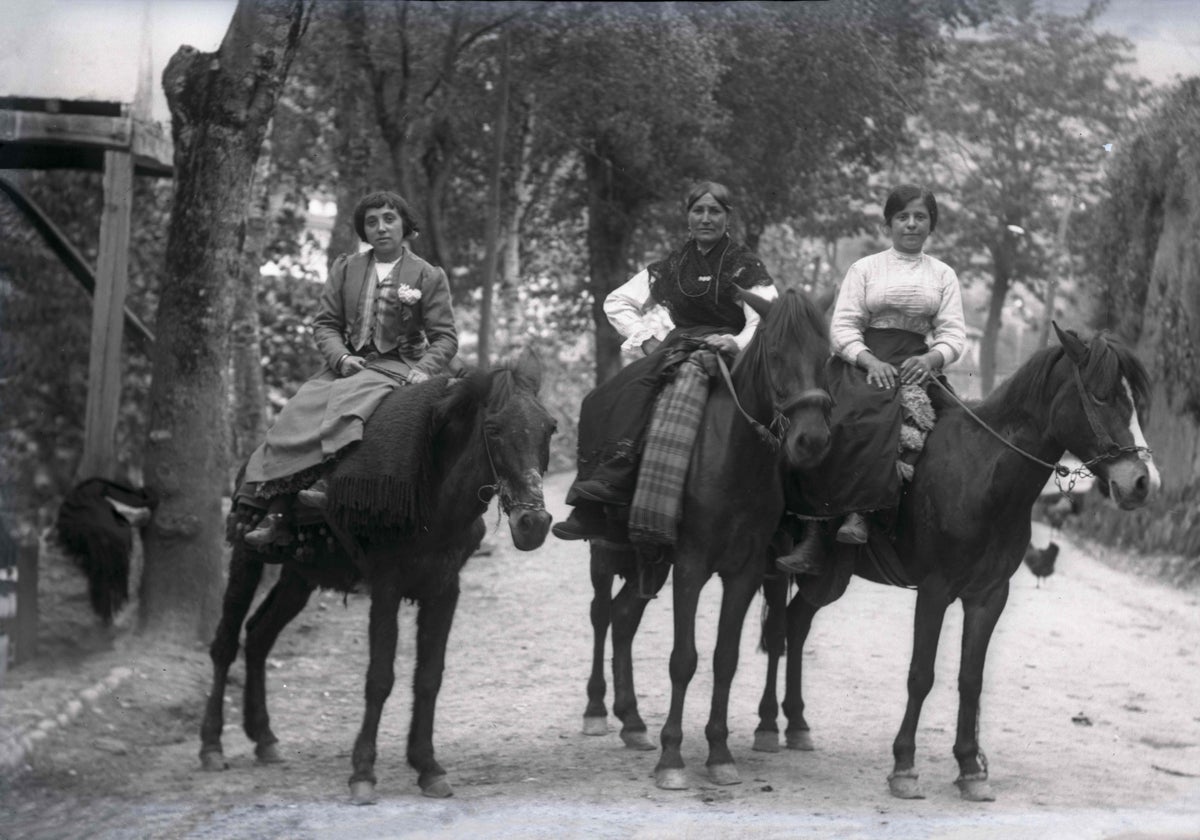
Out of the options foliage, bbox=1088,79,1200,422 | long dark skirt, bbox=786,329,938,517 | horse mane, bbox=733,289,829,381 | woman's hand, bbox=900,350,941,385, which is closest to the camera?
horse mane, bbox=733,289,829,381

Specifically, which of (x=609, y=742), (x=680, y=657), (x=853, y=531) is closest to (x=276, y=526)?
(x=680, y=657)

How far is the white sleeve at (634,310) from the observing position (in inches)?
317

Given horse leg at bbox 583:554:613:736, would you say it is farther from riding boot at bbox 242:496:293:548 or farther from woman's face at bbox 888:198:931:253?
woman's face at bbox 888:198:931:253

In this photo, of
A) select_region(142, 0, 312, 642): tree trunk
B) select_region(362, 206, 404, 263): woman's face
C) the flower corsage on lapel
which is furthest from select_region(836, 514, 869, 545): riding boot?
select_region(142, 0, 312, 642): tree trunk

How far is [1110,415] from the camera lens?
6594 mm

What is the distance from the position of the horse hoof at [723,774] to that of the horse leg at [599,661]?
1349 millimetres

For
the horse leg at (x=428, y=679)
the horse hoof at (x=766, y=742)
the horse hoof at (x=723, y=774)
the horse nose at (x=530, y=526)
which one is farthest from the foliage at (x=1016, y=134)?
the horse nose at (x=530, y=526)

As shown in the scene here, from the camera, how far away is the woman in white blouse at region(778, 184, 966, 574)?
7125 mm

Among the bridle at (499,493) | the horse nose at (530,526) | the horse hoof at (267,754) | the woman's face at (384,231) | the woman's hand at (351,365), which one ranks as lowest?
the horse hoof at (267,754)

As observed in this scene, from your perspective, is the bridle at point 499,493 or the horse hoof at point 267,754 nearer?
the bridle at point 499,493

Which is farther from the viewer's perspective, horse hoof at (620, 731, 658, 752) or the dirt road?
horse hoof at (620, 731, 658, 752)

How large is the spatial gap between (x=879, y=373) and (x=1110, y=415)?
1179 mm

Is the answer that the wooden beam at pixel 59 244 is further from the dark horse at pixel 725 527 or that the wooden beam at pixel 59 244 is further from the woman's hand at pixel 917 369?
the woman's hand at pixel 917 369

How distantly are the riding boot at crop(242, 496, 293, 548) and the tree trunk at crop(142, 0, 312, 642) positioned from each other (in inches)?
98.3
